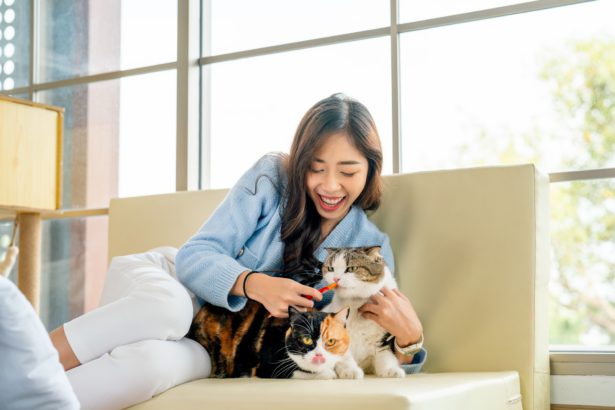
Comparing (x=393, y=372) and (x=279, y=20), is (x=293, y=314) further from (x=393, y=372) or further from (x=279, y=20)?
(x=279, y=20)

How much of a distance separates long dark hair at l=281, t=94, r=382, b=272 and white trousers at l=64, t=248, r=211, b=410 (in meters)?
0.31

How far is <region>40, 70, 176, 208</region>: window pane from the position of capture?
3.04 meters

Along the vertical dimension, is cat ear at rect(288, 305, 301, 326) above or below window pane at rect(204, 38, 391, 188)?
below

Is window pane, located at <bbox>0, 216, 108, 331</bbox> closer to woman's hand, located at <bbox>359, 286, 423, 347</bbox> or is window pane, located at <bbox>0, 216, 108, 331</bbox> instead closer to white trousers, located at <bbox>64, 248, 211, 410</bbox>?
white trousers, located at <bbox>64, 248, 211, 410</bbox>

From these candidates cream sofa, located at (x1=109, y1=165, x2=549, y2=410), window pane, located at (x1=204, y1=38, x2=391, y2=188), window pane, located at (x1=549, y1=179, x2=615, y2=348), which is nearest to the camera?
cream sofa, located at (x1=109, y1=165, x2=549, y2=410)

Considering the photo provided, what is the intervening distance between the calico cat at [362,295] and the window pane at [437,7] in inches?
43.7

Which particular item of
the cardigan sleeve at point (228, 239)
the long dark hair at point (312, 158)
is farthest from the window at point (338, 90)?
the cardigan sleeve at point (228, 239)

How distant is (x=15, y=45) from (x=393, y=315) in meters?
2.44

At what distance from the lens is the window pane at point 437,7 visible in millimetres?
2451

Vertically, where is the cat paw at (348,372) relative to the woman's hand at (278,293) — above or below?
below

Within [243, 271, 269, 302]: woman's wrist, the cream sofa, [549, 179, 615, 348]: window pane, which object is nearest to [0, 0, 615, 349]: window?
[549, 179, 615, 348]: window pane

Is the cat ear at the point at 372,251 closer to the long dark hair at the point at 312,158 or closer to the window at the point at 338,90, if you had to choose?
the long dark hair at the point at 312,158

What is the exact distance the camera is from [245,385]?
151 centimetres

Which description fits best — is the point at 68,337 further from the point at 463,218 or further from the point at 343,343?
the point at 463,218
